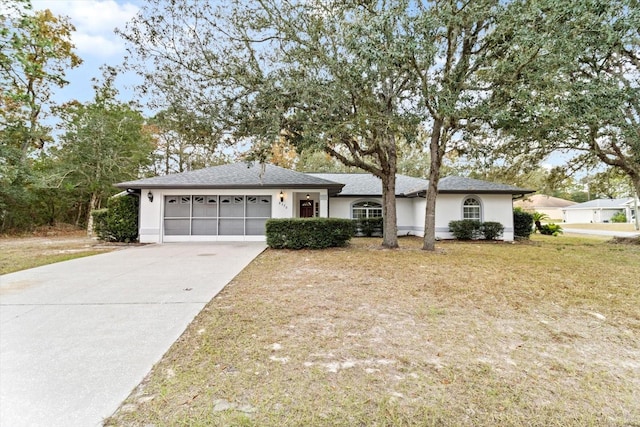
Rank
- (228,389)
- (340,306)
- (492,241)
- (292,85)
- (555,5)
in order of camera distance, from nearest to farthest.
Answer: (228,389), (340,306), (555,5), (292,85), (492,241)

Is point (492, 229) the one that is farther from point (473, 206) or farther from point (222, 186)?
point (222, 186)

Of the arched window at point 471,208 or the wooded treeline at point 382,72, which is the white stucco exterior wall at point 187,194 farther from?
the arched window at point 471,208

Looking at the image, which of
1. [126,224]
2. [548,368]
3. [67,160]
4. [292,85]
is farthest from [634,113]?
[67,160]

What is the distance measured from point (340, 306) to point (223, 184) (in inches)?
391

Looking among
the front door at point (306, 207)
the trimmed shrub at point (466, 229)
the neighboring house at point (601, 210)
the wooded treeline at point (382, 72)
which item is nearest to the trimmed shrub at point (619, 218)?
the neighboring house at point (601, 210)

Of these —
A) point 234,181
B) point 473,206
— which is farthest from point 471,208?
point 234,181

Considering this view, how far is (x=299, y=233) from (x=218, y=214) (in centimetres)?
494

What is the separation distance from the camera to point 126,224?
12.6 meters

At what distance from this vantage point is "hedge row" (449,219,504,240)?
1421 cm

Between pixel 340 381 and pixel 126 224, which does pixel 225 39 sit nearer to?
pixel 126 224

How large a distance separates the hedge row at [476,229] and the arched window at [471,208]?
406 mm

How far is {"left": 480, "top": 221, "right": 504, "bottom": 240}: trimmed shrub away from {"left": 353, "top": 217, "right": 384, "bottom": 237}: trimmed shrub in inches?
190

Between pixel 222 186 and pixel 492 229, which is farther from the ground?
pixel 222 186

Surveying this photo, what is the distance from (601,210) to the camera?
121ft
